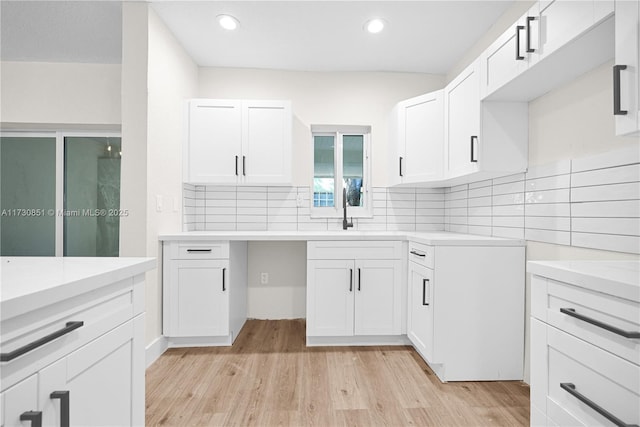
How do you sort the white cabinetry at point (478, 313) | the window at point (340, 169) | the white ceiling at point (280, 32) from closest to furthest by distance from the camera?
the white cabinetry at point (478, 313) < the white ceiling at point (280, 32) < the window at point (340, 169)

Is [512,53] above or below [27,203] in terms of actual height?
above

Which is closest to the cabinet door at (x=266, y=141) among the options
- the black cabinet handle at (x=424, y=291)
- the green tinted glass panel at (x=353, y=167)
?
the green tinted glass panel at (x=353, y=167)

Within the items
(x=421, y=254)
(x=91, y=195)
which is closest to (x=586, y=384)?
(x=421, y=254)

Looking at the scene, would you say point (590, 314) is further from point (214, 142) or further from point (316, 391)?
point (214, 142)

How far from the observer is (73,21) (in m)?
2.48

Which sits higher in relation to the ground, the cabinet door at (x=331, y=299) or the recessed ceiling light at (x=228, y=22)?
the recessed ceiling light at (x=228, y=22)

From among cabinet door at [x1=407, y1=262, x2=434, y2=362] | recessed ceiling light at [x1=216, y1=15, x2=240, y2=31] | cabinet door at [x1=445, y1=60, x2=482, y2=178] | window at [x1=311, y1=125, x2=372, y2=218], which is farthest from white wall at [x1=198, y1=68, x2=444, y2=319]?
cabinet door at [x1=407, y1=262, x2=434, y2=362]

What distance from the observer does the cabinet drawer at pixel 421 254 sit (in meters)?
2.09

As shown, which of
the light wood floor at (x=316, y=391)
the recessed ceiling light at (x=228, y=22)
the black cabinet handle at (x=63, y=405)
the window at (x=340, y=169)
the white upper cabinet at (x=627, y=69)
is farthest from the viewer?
the window at (x=340, y=169)

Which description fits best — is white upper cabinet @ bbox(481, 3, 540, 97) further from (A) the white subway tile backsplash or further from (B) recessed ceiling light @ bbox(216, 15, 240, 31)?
(B) recessed ceiling light @ bbox(216, 15, 240, 31)

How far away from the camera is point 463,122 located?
7.36ft

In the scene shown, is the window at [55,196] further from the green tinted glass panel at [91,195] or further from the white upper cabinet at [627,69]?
the white upper cabinet at [627,69]

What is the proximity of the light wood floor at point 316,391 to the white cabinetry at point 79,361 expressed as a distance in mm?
829

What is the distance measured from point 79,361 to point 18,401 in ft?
0.52
